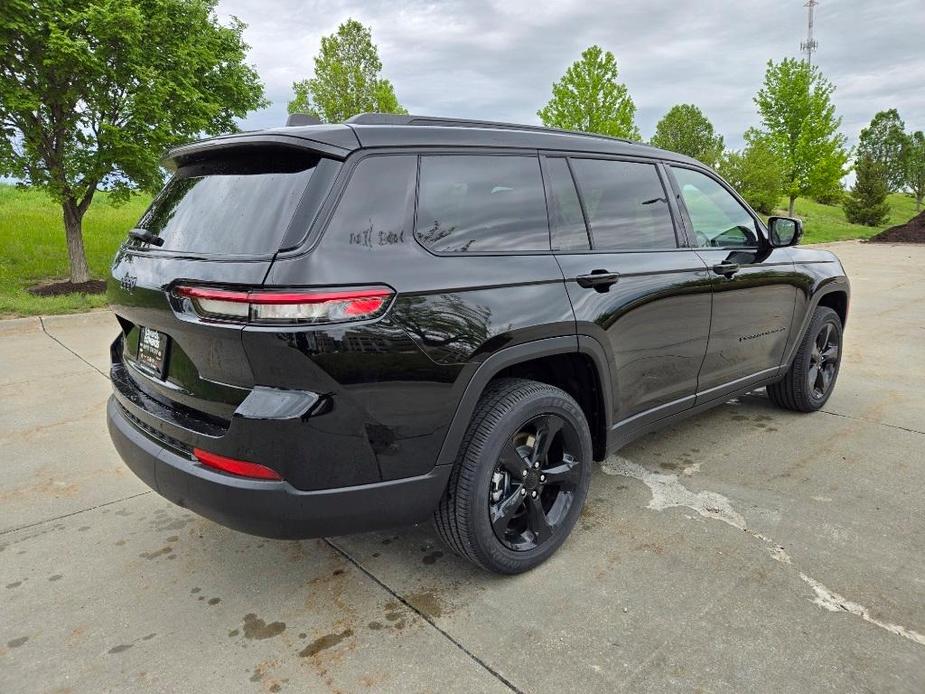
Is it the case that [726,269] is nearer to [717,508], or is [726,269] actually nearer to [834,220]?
[717,508]

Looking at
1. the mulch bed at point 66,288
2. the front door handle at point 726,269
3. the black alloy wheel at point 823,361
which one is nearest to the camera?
the front door handle at point 726,269

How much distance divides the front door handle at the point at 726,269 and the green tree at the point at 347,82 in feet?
66.4

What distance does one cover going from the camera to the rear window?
206 centimetres

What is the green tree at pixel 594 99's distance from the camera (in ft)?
83.5

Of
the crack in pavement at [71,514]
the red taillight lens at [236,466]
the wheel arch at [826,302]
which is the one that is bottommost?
the crack in pavement at [71,514]

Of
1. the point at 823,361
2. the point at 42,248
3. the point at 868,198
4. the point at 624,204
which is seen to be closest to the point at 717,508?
the point at 624,204

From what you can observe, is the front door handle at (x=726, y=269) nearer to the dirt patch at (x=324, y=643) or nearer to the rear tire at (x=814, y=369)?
the rear tire at (x=814, y=369)

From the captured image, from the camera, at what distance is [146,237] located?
2.54 meters

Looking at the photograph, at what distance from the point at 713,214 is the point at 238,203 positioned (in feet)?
8.72

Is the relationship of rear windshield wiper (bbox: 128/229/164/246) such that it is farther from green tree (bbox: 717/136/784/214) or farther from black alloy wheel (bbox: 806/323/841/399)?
green tree (bbox: 717/136/784/214)

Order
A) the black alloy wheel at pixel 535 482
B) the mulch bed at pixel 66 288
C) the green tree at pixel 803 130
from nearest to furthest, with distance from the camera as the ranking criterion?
1. the black alloy wheel at pixel 535 482
2. the mulch bed at pixel 66 288
3. the green tree at pixel 803 130

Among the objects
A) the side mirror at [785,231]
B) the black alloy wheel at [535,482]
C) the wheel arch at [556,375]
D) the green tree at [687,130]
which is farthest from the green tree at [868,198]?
the black alloy wheel at [535,482]

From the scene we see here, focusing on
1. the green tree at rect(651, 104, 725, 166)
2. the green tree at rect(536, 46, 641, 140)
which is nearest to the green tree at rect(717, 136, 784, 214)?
the green tree at rect(536, 46, 641, 140)

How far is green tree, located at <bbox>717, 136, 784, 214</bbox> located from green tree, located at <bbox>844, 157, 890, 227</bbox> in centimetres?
803
